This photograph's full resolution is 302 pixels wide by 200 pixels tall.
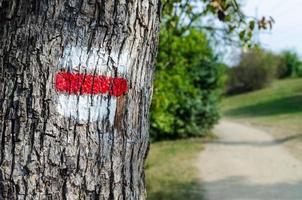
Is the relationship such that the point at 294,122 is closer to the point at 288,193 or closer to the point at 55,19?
the point at 288,193

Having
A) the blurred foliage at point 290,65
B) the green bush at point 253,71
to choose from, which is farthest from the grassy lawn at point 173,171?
the blurred foliage at point 290,65

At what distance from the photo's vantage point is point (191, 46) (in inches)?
442

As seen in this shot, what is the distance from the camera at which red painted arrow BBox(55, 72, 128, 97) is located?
83.0 inches

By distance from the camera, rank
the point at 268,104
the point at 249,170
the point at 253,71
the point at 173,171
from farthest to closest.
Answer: the point at 253,71 < the point at 268,104 < the point at 173,171 < the point at 249,170

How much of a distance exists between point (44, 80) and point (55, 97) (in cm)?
7

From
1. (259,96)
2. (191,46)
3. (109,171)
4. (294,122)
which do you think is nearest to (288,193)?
(191,46)

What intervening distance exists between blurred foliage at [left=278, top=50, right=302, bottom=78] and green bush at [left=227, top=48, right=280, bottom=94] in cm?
640

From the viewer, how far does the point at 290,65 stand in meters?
55.1

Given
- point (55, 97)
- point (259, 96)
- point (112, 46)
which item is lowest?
point (259, 96)

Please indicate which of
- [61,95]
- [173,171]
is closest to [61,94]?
[61,95]

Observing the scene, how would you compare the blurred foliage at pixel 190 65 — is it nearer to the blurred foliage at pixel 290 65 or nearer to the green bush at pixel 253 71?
the green bush at pixel 253 71

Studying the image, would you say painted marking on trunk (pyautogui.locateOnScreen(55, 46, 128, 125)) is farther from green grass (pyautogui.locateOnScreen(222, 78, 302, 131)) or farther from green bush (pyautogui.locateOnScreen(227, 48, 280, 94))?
green bush (pyautogui.locateOnScreen(227, 48, 280, 94))

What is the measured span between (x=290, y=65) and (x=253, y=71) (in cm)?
1001

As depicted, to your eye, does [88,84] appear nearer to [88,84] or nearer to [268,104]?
[88,84]
